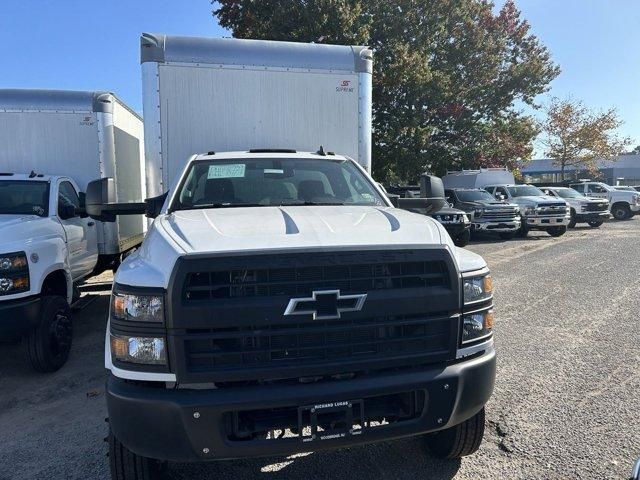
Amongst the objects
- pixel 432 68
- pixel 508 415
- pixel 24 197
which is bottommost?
pixel 508 415

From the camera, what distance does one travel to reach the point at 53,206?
5.88 meters

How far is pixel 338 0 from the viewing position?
16562 millimetres

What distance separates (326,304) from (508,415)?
87.3 inches

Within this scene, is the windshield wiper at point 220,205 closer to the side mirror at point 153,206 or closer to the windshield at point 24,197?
the side mirror at point 153,206

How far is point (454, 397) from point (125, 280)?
5.76 ft

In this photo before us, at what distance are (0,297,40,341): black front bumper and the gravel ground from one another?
1.87 feet

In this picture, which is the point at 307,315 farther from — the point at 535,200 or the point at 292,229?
the point at 535,200

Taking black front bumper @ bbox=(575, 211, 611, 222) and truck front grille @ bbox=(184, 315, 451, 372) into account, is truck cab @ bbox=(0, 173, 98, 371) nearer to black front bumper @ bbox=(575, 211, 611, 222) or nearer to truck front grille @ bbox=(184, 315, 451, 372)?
truck front grille @ bbox=(184, 315, 451, 372)

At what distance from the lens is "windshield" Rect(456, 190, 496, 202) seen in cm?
1688

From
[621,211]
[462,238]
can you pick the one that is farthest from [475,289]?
[621,211]

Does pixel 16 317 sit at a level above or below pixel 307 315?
below

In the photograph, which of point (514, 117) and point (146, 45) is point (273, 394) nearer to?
point (146, 45)

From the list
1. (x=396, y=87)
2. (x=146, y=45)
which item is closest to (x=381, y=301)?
(x=146, y=45)

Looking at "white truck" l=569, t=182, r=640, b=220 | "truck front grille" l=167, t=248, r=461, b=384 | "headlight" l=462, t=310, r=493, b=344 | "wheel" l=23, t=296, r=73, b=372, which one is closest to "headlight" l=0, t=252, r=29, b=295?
Answer: "wheel" l=23, t=296, r=73, b=372
